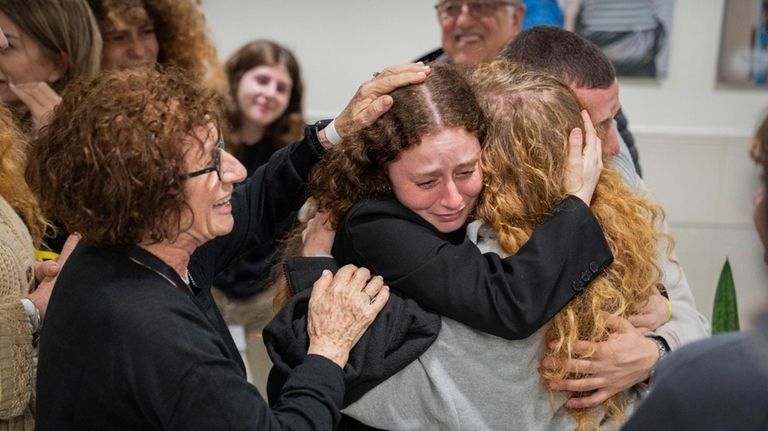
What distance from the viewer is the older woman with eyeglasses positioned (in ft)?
4.95

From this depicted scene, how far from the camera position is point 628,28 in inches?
191

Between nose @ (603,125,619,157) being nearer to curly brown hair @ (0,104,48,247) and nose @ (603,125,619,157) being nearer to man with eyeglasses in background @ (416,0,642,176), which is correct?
man with eyeglasses in background @ (416,0,642,176)

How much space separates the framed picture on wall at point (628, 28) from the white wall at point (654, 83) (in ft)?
0.27

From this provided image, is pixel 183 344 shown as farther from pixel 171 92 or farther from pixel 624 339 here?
pixel 624 339

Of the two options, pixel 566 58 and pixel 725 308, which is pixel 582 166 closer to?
pixel 566 58

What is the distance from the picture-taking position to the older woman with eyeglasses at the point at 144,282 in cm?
151

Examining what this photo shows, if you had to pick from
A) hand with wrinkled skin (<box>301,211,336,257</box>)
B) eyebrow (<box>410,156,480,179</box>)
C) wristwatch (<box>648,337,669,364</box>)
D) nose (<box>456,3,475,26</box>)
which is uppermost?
eyebrow (<box>410,156,480,179</box>)

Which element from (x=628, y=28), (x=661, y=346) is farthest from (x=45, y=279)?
(x=628, y=28)

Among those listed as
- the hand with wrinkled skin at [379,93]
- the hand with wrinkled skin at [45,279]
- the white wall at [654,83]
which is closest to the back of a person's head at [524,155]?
the hand with wrinkled skin at [379,93]

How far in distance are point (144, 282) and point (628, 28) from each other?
383 cm

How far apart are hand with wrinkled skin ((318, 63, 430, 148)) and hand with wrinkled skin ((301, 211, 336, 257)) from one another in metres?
0.19

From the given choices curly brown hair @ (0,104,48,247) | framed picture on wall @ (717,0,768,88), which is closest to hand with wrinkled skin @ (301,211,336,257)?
curly brown hair @ (0,104,48,247)

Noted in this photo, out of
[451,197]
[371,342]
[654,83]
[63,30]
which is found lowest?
[654,83]

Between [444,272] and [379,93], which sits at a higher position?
[379,93]
